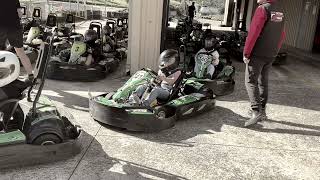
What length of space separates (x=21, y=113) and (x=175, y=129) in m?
2.01

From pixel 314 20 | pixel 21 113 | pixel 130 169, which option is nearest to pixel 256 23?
pixel 130 169

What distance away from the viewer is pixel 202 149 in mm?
4859

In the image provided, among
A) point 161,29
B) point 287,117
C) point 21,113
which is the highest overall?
point 161,29

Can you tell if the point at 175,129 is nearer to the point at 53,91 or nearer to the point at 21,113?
the point at 21,113

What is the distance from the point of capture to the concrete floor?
4133 mm

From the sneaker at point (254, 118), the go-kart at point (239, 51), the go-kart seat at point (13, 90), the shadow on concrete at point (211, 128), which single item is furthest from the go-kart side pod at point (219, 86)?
the go-kart at point (239, 51)

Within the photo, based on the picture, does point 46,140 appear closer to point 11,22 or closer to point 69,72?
point 11,22

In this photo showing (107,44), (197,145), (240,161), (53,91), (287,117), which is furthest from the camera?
(107,44)

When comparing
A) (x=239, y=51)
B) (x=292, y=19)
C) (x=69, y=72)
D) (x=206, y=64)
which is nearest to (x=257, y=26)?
(x=206, y=64)

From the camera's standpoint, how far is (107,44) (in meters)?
10.4

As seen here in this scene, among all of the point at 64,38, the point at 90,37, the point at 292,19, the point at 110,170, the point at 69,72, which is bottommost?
the point at 110,170

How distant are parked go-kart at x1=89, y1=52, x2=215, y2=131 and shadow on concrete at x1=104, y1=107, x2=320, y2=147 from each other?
0.10 meters

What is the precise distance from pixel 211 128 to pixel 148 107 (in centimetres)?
102

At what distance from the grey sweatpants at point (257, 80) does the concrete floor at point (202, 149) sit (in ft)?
1.24
